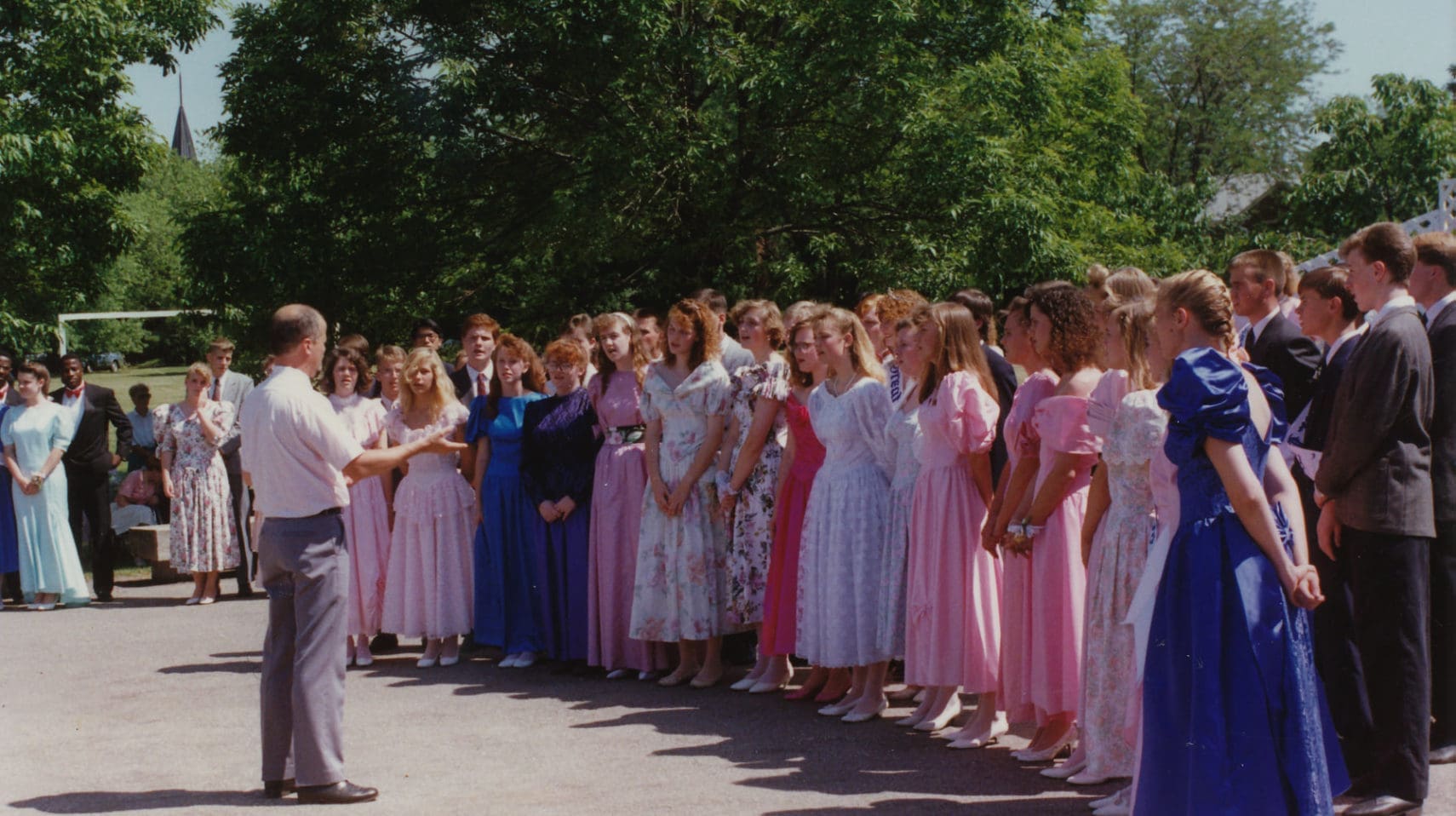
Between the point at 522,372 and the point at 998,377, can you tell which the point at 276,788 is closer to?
the point at 522,372

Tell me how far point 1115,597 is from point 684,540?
11.5 ft

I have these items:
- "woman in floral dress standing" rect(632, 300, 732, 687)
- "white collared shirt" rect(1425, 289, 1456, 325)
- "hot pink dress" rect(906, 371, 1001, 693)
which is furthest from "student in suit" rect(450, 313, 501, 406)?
"white collared shirt" rect(1425, 289, 1456, 325)

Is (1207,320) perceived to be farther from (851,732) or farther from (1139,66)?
(1139,66)

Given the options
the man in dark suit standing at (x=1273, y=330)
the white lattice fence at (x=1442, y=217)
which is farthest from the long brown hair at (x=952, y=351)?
the white lattice fence at (x=1442, y=217)

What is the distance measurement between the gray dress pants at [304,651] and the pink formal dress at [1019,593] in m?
2.91

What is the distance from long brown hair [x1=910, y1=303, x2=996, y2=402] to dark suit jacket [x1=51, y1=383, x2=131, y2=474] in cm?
960

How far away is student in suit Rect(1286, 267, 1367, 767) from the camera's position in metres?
5.89

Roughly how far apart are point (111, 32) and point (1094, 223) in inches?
608

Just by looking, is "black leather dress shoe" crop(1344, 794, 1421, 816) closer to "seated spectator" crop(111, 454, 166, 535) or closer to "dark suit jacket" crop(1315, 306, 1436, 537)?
"dark suit jacket" crop(1315, 306, 1436, 537)

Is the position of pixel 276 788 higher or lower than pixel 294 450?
lower

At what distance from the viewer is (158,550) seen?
50.3 ft

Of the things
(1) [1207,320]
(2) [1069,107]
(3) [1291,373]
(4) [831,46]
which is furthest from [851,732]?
(2) [1069,107]

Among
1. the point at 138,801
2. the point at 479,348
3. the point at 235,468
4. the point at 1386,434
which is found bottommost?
the point at 138,801

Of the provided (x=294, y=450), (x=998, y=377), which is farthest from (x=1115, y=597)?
(x=294, y=450)
